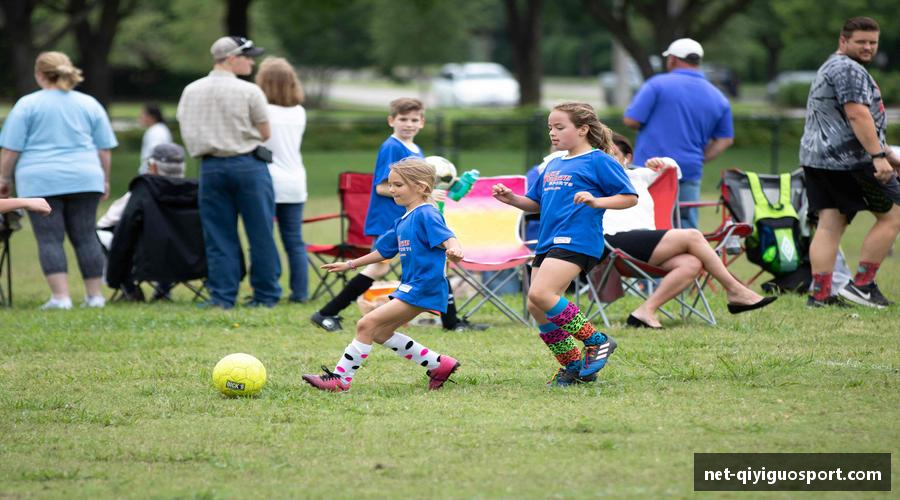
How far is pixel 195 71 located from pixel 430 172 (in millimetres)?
44245

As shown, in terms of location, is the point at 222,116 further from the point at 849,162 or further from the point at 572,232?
the point at 849,162

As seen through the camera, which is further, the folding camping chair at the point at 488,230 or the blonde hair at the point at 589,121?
the folding camping chair at the point at 488,230

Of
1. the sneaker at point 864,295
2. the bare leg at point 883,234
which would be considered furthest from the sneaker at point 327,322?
the bare leg at point 883,234

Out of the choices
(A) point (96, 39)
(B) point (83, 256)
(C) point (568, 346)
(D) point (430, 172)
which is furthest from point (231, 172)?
(A) point (96, 39)

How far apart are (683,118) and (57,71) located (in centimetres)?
482

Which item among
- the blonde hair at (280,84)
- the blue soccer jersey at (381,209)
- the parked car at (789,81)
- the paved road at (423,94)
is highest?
the blonde hair at (280,84)

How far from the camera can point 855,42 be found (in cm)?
854

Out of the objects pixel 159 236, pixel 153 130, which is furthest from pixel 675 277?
pixel 153 130

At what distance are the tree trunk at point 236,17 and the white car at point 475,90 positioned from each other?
1691 centimetres

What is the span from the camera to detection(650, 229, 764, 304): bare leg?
7.72 metres

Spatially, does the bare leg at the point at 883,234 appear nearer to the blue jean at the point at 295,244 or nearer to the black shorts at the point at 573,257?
the black shorts at the point at 573,257

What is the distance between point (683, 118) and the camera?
382 inches

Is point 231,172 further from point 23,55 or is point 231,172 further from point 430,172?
point 23,55

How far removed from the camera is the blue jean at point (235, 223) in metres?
9.27
